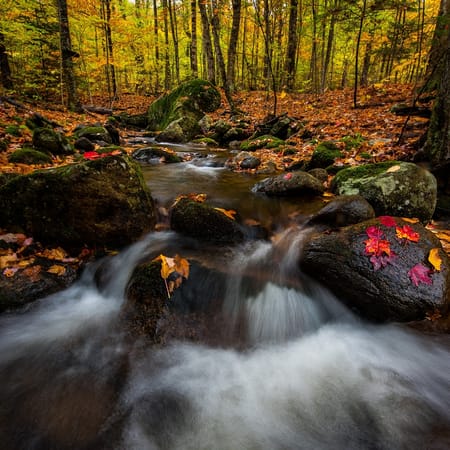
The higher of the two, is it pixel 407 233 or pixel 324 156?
pixel 324 156

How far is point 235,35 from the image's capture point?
1420cm

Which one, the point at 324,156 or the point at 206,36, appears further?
the point at 206,36

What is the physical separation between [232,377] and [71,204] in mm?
2702

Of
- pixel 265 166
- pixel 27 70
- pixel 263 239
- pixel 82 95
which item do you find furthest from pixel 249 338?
pixel 82 95

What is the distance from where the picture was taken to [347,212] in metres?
3.35

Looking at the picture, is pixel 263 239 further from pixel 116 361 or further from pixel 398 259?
pixel 116 361

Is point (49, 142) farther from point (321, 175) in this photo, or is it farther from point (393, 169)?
point (393, 169)

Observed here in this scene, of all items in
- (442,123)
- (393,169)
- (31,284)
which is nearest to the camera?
(31,284)

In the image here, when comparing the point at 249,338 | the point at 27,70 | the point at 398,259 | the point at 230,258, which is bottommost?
the point at 249,338

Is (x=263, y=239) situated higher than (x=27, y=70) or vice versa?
(x=27, y=70)

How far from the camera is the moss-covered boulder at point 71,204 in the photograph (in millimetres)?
3236

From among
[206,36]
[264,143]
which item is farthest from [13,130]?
[206,36]

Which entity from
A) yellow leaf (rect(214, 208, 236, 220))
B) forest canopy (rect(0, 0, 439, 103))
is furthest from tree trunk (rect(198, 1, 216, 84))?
yellow leaf (rect(214, 208, 236, 220))

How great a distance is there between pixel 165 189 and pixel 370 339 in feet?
13.6
